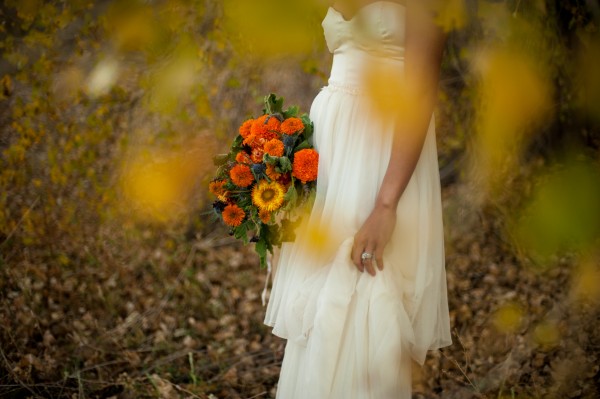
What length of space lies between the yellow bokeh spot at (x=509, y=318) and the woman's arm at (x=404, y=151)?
2.89m

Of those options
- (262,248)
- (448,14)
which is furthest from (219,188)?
(448,14)

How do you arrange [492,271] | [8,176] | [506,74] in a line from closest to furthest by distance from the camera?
[506,74] → [492,271] → [8,176]

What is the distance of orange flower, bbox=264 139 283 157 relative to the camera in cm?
188

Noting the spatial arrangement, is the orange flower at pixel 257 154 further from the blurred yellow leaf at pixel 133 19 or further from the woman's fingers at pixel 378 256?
the blurred yellow leaf at pixel 133 19

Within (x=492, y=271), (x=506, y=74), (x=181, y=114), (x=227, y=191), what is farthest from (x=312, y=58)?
(x=227, y=191)

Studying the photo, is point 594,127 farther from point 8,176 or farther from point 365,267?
point 8,176

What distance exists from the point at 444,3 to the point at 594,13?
1.17 m

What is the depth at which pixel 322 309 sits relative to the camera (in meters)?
1.77

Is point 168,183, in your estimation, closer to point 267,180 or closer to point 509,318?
point 509,318

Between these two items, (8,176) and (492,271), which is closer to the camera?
(492,271)

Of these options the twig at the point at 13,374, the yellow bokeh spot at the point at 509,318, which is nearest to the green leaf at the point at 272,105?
the twig at the point at 13,374

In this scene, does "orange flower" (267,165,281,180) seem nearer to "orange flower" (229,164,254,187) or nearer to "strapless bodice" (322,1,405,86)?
"orange flower" (229,164,254,187)

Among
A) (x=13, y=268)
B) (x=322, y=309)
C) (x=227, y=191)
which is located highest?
(x=227, y=191)

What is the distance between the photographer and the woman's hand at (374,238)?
5.76 feet
